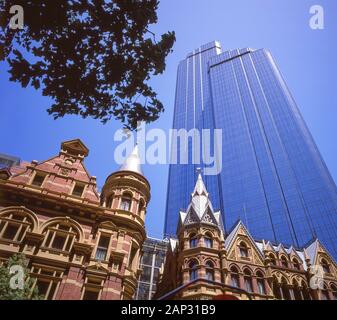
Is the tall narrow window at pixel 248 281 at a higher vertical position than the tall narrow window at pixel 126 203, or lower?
lower

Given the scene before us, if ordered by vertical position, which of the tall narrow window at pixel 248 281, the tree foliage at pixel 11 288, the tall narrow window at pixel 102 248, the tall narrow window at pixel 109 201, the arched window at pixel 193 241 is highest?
the tall narrow window at pixel 109 201

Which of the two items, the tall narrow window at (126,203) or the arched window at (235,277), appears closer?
the tall narrow window at (126,203)

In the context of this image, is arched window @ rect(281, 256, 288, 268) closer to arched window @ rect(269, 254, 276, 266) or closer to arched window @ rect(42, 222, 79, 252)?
arched window @ rect(269, 254, 276, 266)

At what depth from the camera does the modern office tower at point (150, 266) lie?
49.6m

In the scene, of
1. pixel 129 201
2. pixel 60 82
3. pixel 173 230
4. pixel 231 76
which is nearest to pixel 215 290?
pixel 129 201

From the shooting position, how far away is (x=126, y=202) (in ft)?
86.8

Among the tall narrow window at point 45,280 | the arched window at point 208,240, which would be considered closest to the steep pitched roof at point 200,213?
the arched window at point 208,240

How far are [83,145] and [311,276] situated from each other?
90.9ft

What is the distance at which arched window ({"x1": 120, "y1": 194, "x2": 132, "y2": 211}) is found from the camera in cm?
2594

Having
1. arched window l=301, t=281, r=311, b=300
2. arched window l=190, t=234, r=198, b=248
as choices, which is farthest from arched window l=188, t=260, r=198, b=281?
arched window l=301, t=281, r=311, b=300

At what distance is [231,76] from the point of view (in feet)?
519

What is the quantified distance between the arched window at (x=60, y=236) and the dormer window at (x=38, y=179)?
14.7 ft

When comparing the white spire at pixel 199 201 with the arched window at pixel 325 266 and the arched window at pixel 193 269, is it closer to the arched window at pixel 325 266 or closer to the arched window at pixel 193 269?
the arched window at pixel 193 269

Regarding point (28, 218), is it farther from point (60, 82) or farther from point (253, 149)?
point (253, 149)
